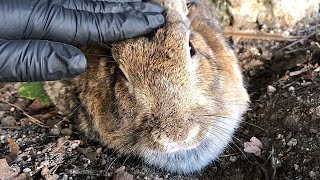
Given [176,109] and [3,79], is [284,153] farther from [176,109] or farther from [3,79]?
[3,79]

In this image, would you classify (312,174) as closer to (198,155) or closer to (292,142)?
(292,142)

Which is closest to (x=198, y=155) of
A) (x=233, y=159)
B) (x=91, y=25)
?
(x=233, y=159)

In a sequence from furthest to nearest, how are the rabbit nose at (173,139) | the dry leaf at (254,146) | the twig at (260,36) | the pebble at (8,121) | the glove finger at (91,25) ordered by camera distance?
the twig at (260,36), the pebble at (8,121), the dry leaf at (254,146), the glove finger at (91,25), the rabbit nose at (173,139)

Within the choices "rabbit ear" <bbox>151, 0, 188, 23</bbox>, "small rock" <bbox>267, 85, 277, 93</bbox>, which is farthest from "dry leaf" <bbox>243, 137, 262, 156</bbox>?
"rabbit ear" <bbox>151, 0, 188, 23</bbox>

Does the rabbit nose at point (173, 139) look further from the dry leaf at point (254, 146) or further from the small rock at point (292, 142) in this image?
the small rock at point (292, 142)

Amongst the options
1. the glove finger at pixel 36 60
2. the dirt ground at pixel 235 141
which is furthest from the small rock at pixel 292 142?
the glove finger at pixel 36 60

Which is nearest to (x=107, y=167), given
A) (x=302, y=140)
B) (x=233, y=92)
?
(x=233, y=92)

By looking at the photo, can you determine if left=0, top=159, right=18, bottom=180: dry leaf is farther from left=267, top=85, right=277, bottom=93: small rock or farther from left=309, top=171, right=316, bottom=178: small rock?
left=267, top=85, right=277, bottom=93: small rock

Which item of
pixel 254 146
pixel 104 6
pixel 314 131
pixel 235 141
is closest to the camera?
pixel 104 6
